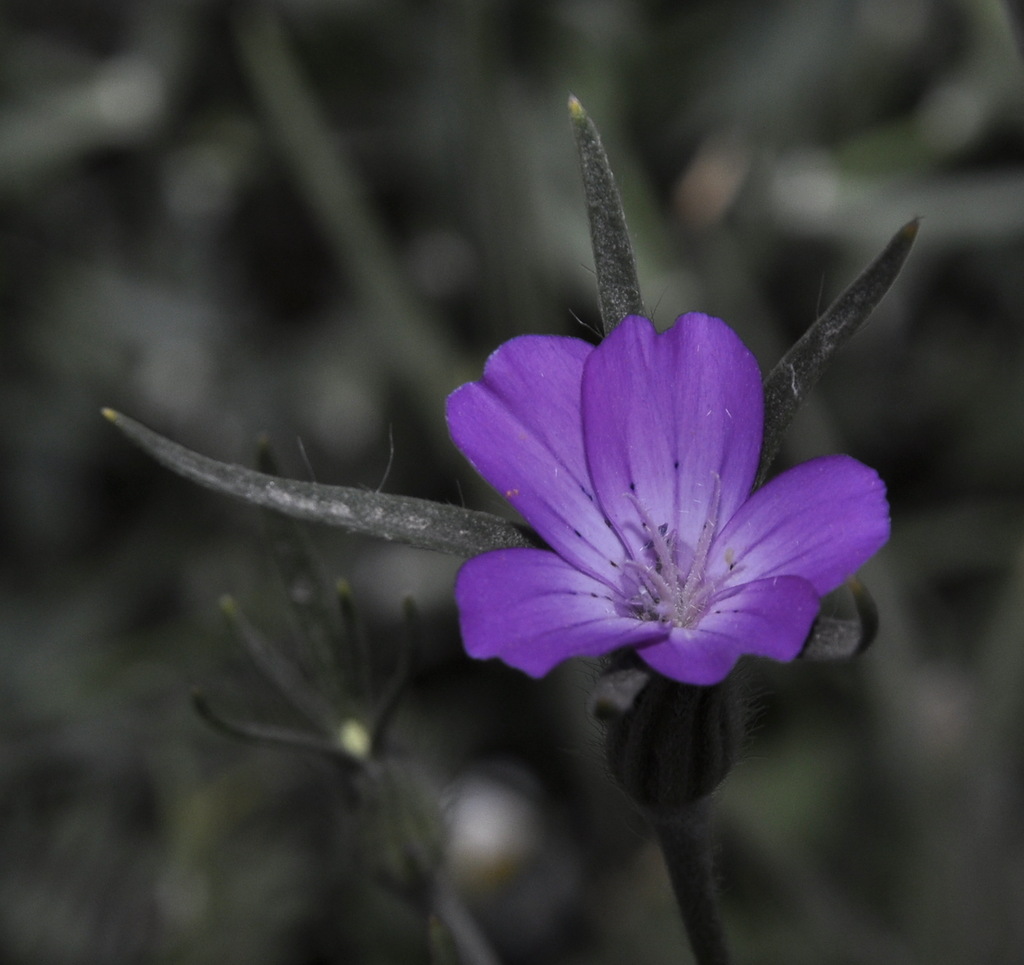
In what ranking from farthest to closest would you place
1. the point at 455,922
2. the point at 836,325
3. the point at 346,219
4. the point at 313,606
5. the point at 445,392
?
the point at 346,219 → the point at 445,392 → the point at 455,922 → the point at 313,606 → the point at 836,325

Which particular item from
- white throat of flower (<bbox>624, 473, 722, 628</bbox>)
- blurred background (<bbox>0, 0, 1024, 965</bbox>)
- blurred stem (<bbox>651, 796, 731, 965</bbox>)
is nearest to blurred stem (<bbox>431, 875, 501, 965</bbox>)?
blurred stem (<bbox>651, 796, 731, 965</bbox>)

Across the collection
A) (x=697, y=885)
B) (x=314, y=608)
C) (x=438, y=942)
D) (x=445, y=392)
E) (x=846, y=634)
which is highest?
(x=846, y=634)

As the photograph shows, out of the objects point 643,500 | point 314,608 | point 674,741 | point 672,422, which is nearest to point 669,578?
point 643,500

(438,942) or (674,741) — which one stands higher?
(674,741)

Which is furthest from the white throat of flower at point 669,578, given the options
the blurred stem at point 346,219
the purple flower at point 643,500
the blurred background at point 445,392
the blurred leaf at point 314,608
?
the blurred stem at point 346,219

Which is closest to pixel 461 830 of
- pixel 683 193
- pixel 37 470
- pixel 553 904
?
pixel 553 904

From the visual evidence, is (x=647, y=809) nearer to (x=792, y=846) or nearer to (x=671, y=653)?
(x=671, y=653)

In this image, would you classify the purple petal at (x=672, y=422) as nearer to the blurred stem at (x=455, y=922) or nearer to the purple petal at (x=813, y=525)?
the purple petal at (x=813, y=525)

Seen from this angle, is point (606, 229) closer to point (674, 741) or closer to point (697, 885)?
point (674, 741)
